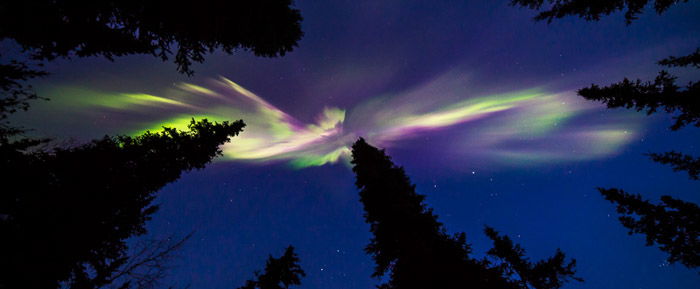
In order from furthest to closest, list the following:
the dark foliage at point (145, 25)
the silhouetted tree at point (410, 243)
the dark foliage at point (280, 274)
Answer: the dark foliage at point (280, 274) < the silhouetted tree at point (410, 243) < the dark foliage at point (145, 25)

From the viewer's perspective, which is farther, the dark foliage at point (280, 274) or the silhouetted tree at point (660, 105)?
the dark foliage at point (280, 274)

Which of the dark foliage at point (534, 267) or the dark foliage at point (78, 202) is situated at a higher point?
the dark foliage at point (78, 202)

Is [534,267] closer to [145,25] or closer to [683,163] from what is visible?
[683,163]

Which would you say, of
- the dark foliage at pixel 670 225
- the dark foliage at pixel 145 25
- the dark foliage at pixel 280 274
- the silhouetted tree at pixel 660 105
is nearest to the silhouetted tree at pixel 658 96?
the silhouetted tree at pixel 660 105

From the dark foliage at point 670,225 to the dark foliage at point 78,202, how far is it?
52.6 feet

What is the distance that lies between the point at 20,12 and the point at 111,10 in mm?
1368

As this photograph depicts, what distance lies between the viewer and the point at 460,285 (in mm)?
5773

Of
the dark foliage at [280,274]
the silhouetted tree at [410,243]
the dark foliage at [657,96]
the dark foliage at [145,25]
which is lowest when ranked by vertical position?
the dark foliage at [280,274]

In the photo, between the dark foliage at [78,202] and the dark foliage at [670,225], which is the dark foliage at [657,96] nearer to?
the dark foliage at [670,225]

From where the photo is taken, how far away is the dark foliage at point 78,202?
511 centimetres

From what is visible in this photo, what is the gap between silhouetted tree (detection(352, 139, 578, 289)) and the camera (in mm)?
5984

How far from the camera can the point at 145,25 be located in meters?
5.20

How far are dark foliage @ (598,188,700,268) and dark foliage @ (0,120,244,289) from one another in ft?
52.6

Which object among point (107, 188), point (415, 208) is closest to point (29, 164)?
point (107, 188)
